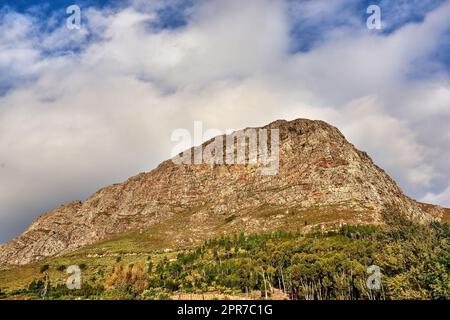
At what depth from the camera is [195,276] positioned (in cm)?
13062

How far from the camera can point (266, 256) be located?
439ft

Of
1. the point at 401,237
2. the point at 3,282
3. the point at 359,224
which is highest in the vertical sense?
the point at 359,224

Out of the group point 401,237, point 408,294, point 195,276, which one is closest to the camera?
point 408,294
